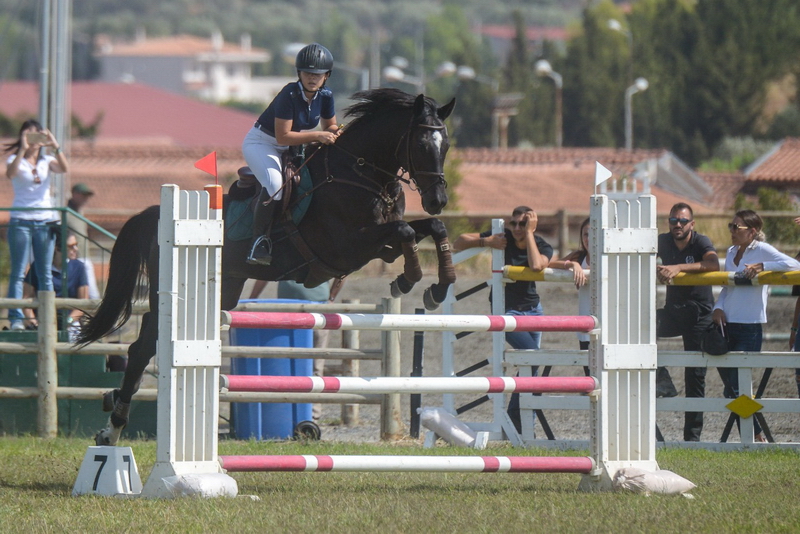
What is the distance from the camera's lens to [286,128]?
660 cm

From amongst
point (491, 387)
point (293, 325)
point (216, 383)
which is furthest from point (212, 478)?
point (491, 387)

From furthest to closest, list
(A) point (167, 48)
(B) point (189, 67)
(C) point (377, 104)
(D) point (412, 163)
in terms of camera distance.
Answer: (A) point (167, 48) → (B) point (189, 67) → (C) point (377, 104) → (D) point (412, 163)

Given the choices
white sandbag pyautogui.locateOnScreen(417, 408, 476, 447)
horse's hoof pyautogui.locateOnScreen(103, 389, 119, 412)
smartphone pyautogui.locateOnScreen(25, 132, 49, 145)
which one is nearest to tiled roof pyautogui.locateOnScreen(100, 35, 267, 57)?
smartphone pyautogui.locateOnScreen(25, 132, 49, 145)

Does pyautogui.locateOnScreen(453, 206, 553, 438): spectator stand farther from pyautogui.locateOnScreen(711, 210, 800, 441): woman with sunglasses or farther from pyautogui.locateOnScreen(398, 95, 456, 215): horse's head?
pyautogui.locateOnScreen(398, 95, 456, 215): horse's head

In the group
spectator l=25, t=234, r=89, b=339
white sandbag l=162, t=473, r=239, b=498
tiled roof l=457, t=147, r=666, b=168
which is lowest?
white sandbag l=162, t=473, r=239, b=498

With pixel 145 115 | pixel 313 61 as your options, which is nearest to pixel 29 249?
pixel 313 61

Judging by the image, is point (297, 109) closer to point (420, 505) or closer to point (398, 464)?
point (398, 464)

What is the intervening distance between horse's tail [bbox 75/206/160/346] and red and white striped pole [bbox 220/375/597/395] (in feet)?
6.24

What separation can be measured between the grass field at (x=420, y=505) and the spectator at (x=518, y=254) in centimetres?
226

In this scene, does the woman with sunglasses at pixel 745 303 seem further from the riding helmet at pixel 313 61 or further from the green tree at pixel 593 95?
the green tree at pixel 593 95

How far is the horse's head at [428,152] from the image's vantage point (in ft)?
20.5

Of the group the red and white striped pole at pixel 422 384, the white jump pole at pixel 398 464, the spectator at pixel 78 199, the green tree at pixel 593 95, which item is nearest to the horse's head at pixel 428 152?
the red and white striped pole at pixel 422 384

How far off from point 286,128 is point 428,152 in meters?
0.88

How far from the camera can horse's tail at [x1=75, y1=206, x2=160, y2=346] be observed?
283 inches
